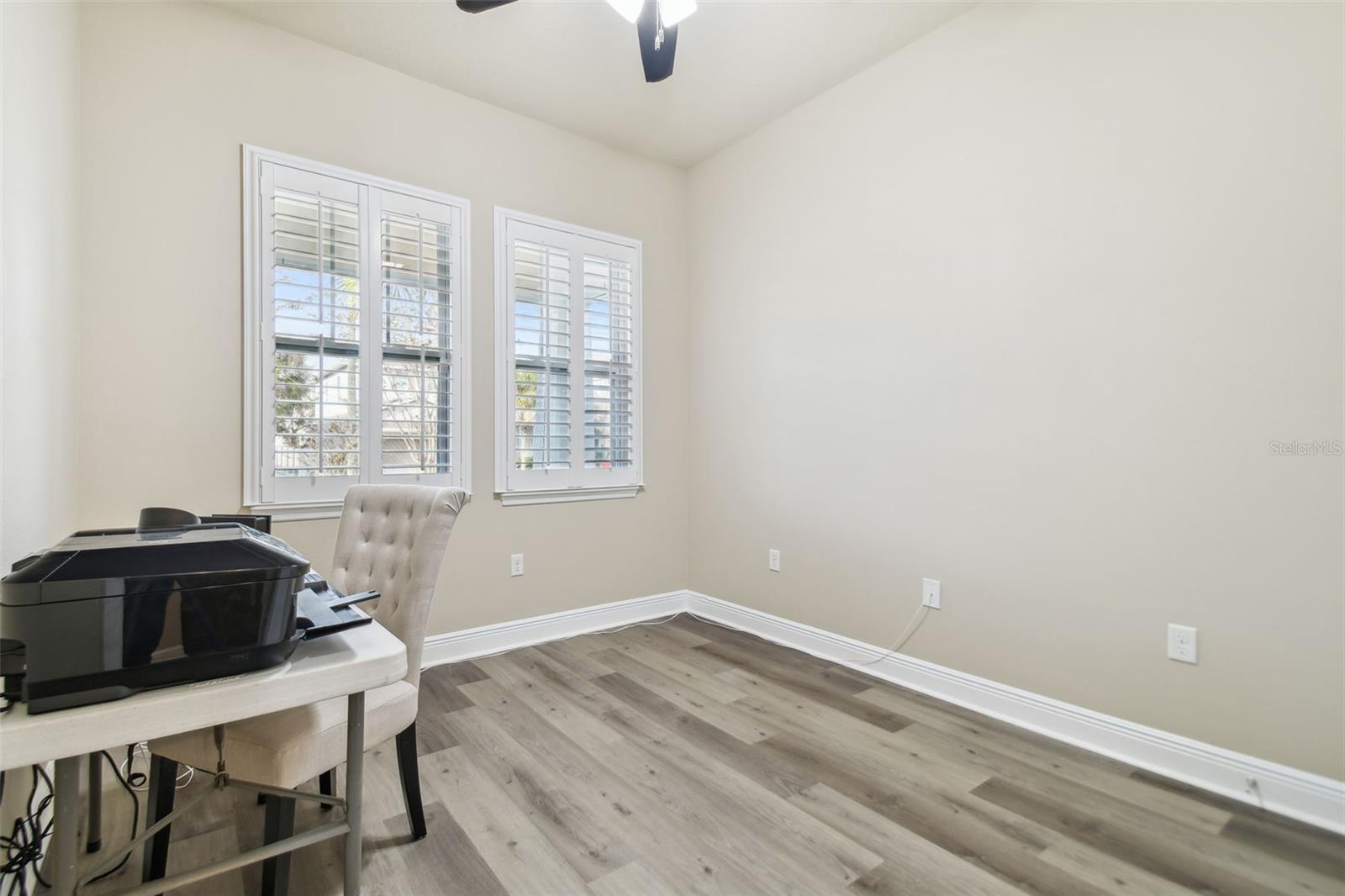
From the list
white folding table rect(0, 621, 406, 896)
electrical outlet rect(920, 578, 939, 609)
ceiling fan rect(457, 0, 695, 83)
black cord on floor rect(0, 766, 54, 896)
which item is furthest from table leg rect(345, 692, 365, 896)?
electrical outlet rect(920, 578, 939, 609)

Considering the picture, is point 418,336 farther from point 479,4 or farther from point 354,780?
point 354,780

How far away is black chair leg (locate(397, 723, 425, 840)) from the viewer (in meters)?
1.76

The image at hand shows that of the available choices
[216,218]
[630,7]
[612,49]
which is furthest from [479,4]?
[216,218]

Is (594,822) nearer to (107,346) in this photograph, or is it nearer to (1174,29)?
(107,346)

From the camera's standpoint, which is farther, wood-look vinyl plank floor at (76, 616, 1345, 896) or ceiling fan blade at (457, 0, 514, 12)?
ceiling fan blade at (457, 0, 514, 12)

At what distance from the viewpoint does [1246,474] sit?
1.96 m

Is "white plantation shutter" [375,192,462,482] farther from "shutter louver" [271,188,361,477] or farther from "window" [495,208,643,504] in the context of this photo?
"window" [495,208,643,504]

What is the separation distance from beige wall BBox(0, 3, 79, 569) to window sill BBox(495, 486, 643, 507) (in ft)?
5.60

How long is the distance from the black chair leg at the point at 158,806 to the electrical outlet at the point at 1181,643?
115 inches

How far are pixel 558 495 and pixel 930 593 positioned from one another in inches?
78.1

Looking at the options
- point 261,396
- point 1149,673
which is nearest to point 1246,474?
point 1149,673

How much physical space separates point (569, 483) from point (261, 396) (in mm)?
1543

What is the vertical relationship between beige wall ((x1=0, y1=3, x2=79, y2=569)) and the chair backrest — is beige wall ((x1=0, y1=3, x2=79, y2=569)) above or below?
above

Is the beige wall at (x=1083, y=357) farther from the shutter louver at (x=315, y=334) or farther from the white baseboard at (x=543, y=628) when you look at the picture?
the shutter louver at (x=315, y=334)
